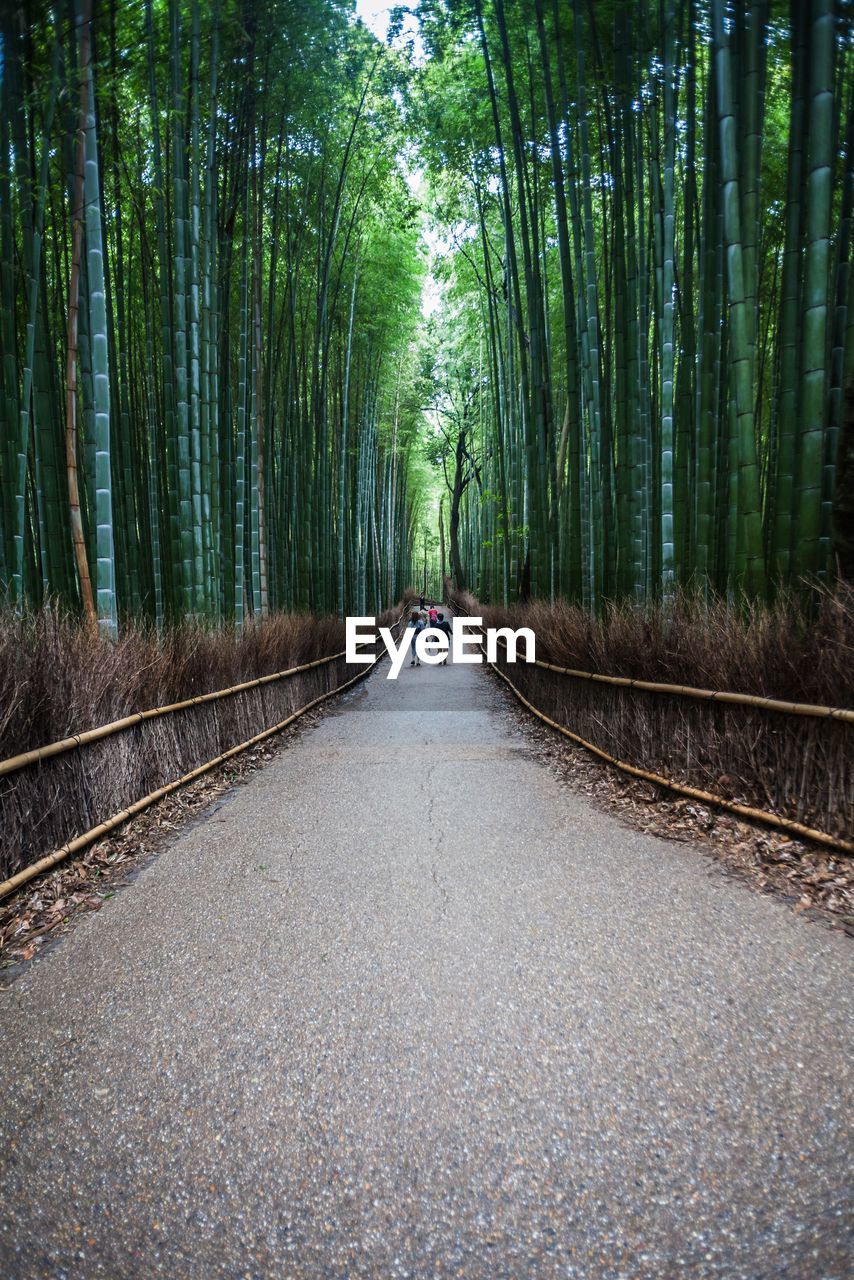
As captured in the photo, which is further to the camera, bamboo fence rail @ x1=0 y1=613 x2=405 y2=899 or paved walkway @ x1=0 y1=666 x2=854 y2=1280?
bamboo fence rail @ x1=0 y1=613 x2=405 y2=899

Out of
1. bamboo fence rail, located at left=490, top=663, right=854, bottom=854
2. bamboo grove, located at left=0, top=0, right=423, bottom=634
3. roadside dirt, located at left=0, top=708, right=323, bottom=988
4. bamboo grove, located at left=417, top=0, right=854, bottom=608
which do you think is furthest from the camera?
bamboo grove, located at left=0, top=0, right=423, bottom=634

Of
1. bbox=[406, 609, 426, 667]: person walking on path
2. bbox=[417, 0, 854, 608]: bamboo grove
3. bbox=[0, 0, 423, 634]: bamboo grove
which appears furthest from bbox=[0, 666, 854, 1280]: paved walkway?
bbox=[406, 609, 426, 667]: person walking on path

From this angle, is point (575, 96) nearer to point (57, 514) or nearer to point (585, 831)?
point (57, 514)

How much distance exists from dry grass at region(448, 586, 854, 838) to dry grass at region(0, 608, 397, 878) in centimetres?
235

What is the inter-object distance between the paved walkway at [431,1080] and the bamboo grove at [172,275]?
238 centimetres

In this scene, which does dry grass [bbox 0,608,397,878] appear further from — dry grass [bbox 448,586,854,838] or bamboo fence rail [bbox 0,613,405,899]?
dry grass [bbox 448,586,854,838]

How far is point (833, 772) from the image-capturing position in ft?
8.21

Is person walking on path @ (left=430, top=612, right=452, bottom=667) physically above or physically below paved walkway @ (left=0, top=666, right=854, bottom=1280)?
above

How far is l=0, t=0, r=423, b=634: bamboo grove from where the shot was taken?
12.7ft

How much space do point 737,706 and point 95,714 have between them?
2.54 metres

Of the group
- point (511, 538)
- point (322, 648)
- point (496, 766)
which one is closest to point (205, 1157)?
point (496, 766)

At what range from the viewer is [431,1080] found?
1.41 meters

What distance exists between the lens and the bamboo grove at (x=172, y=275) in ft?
12.7

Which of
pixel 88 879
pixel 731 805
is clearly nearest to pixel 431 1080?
pixel 88 879
